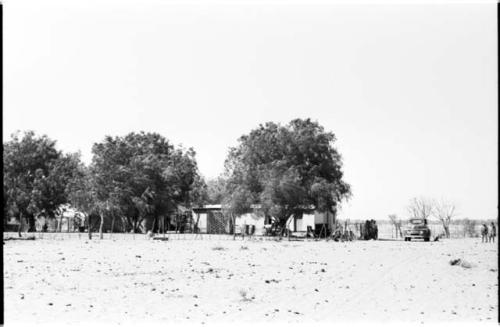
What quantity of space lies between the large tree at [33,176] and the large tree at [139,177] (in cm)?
545

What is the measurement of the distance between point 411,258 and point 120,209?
33.6 meters

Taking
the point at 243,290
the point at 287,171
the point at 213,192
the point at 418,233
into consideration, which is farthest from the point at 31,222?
the point at 243,290

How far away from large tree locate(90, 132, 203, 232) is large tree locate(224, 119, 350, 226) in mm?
10013

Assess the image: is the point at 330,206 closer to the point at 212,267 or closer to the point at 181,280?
the point at 212,267

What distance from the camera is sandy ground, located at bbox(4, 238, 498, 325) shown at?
11727 mm

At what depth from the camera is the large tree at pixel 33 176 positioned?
5784 cm

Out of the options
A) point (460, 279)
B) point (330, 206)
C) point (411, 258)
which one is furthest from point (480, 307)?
point (330, 206)

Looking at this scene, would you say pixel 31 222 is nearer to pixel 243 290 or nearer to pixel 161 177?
pixel 161 177

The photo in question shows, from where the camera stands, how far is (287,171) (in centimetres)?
4569

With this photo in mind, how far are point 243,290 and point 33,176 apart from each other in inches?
1995

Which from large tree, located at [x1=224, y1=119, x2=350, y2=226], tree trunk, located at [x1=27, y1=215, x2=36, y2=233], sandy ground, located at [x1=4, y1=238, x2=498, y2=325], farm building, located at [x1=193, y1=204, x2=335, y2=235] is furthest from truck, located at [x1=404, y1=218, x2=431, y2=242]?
tree trunk, located at [x1=27, y1=215, x2=36, y2=233]

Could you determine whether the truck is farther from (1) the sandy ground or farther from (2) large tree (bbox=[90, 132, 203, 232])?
(1) the sandy ground

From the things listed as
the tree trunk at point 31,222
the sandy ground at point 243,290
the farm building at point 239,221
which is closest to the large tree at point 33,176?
the tree trunk at point 31,222

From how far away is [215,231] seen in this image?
62125mm
